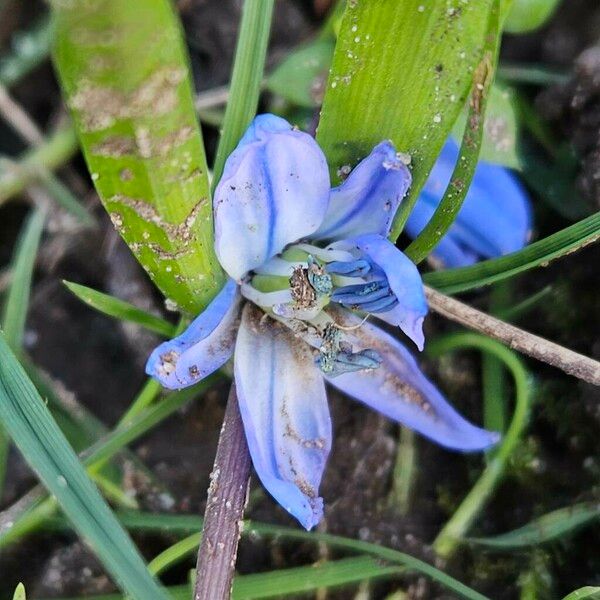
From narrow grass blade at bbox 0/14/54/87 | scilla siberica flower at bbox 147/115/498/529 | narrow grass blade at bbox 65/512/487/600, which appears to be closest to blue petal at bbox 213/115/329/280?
scilla siberica flower at bbox 147/115/498/529

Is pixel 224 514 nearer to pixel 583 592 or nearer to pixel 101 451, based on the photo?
pixel 101 451

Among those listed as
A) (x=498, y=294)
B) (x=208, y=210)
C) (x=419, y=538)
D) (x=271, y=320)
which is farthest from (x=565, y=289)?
(x=208, y=210)

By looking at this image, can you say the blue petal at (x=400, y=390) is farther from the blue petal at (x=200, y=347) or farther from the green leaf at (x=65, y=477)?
the green leaf at (x=65, y=477)

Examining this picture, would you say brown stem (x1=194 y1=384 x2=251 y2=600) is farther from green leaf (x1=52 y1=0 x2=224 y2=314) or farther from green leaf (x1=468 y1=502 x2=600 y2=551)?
green leaf (x1=468 y1=502 x2=600 y2=551)

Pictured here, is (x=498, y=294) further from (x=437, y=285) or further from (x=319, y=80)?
(x=319, y=80)

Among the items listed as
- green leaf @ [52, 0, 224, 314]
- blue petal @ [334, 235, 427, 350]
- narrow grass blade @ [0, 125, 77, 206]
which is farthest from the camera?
narrow grass blade @ [0, 125, 77, 206]

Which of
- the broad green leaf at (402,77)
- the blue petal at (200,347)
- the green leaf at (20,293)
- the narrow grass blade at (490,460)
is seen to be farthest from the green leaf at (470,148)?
the green leaf at (20,293)
